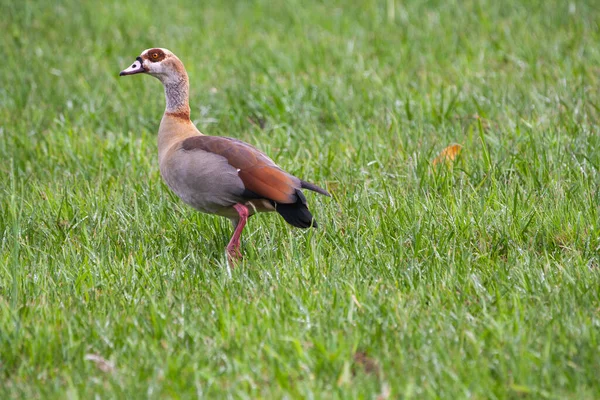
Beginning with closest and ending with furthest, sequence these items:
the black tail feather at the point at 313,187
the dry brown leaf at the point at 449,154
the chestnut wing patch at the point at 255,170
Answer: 1. the black tail feather at the point at 313,187
2. the chestnut wing patch at the point at 255,170
3. the dry brown leaf at the point at 449,154

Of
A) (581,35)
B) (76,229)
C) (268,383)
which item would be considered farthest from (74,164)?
(581,35)

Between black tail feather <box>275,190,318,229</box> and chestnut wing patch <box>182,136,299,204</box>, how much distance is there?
5cm

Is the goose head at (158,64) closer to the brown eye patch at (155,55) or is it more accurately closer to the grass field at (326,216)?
the brown eye patch at (155,55)

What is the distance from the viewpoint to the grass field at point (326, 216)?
3.18 metres

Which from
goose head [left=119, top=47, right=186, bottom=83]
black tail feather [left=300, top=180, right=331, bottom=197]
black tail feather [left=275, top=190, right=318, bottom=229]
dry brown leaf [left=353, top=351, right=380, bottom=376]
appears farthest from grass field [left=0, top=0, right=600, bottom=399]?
goose head [left=119, top=47, right=186, bottom=83]

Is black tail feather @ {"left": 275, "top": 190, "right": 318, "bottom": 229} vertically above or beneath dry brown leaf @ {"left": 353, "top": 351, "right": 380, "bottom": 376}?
above

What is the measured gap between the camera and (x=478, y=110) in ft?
20.3

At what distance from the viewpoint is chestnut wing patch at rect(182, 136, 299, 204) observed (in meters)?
4.30

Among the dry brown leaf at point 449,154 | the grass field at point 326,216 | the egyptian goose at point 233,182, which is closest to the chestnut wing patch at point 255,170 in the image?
the egyptian goose at point 233,182

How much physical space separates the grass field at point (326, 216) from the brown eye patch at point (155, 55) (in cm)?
75

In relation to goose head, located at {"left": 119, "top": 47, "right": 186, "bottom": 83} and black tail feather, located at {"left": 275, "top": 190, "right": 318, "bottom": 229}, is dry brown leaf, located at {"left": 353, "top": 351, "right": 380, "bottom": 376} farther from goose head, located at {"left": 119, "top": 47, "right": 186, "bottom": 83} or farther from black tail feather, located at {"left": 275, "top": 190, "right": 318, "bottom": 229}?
goose head, located at {"left": 119, "top": 47, "right": 186, "bottom": 83}

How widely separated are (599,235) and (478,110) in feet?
6.96

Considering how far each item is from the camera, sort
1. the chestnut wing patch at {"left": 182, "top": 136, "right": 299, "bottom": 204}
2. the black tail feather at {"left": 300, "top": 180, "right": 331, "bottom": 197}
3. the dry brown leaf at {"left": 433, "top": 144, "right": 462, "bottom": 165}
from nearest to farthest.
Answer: the black tail feather at {"left": 300, "top": 180, "right": 331, "bottom": 197} → the chestnut wing patch at {"left": 182, "top": 136, "right": 299, "bottom": 204} → the dry brown leaf at {"left": 433, "top": 144, "right": 462, "bottom": 165}

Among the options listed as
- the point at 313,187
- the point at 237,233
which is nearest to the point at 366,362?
the point at 313,187
